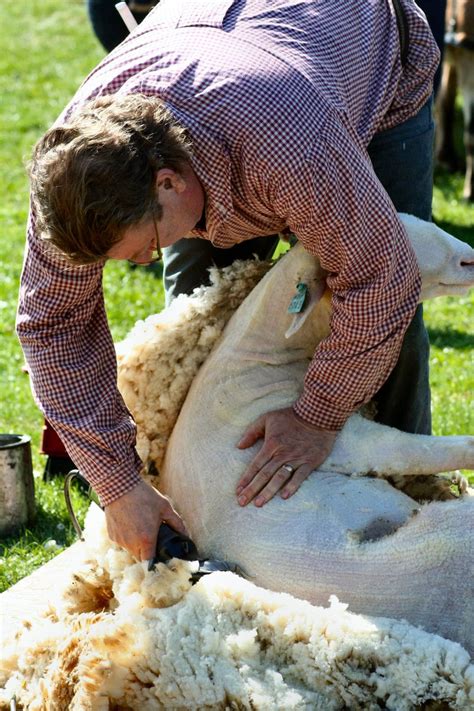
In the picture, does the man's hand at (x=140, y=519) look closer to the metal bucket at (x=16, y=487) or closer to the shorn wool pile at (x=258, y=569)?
the shorn wool pile at (x=258, y=569)

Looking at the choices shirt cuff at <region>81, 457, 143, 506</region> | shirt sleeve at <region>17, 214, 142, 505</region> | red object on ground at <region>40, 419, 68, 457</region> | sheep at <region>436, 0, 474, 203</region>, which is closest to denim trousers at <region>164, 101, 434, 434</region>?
shirt sleeve at <region>17, 214, 142, 505</region>

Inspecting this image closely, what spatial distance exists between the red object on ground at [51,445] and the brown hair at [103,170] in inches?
74.3

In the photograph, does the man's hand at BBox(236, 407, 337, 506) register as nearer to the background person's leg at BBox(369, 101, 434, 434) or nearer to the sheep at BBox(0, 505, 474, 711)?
the sheep at BBox(0, 505, 474, 711)

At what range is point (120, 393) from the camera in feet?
9.75

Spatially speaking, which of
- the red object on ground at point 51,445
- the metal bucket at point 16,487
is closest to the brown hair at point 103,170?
the metal bucket at point 16,487

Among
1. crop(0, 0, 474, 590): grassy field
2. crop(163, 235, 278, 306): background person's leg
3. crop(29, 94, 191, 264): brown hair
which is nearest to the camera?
crop(29, 94, 191, 264): brown hair

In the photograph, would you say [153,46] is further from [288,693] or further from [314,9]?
[288,693]

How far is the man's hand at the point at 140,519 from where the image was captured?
2.71 m

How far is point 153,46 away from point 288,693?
1.58 metres

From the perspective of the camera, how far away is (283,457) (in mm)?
2828

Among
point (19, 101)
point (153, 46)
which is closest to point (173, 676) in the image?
point (153, 46)

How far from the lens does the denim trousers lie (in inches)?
126

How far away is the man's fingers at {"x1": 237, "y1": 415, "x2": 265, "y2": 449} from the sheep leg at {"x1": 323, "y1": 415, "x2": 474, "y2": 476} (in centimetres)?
19

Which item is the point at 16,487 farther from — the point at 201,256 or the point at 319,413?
the point at 319,413
